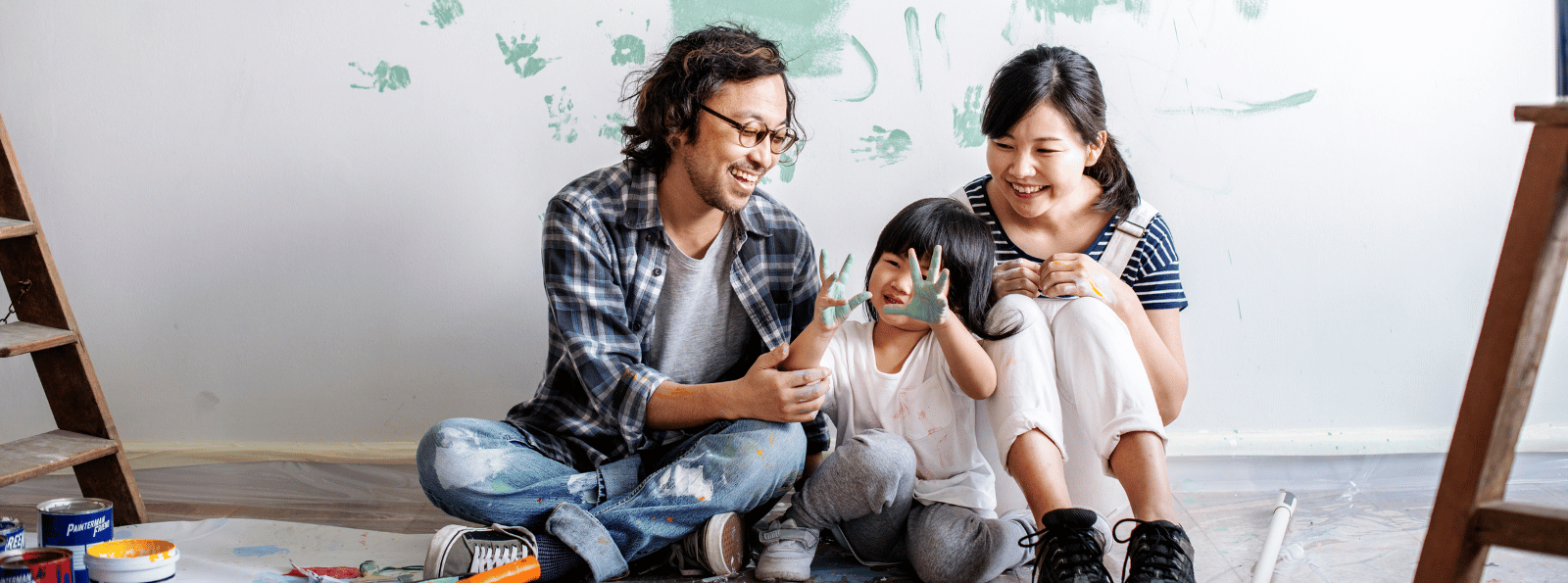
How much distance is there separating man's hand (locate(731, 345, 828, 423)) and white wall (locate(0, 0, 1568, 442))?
485 mm

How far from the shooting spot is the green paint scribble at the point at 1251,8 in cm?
179

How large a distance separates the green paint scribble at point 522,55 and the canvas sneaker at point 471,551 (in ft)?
2.74

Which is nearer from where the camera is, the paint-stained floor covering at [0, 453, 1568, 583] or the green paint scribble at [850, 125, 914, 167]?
the paint-stained floor covering at [0, 453, 1568, 583]

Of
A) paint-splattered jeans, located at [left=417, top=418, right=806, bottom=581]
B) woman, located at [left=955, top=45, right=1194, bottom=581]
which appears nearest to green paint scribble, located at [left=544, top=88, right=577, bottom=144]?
paint-splattered jeans, located at [left=417, top=418, right=806, bottom=581]

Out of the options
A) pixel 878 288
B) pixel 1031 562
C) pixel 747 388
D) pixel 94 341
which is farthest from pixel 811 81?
pixel 94 341

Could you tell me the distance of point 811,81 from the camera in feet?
5.92

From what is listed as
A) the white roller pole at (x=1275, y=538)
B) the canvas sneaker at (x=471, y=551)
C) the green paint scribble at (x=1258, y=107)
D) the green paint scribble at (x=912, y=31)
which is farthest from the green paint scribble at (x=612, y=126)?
the white roller pole at (x=1275, y=538)

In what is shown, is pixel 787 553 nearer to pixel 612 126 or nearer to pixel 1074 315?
pixel 1074 315

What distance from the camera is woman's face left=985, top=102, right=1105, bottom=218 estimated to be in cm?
148

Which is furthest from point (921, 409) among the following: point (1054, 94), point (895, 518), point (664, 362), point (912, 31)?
point (912, 31)

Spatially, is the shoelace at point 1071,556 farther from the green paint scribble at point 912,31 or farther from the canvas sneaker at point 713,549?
the green paint scribble at point 912,31

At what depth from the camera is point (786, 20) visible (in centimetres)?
179

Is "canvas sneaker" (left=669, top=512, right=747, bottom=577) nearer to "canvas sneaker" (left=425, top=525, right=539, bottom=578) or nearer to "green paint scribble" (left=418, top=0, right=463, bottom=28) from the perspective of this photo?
"canvas sneaker" (left=425, top=525, right=539, bottom=578)

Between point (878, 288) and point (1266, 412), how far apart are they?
95 centimetres
